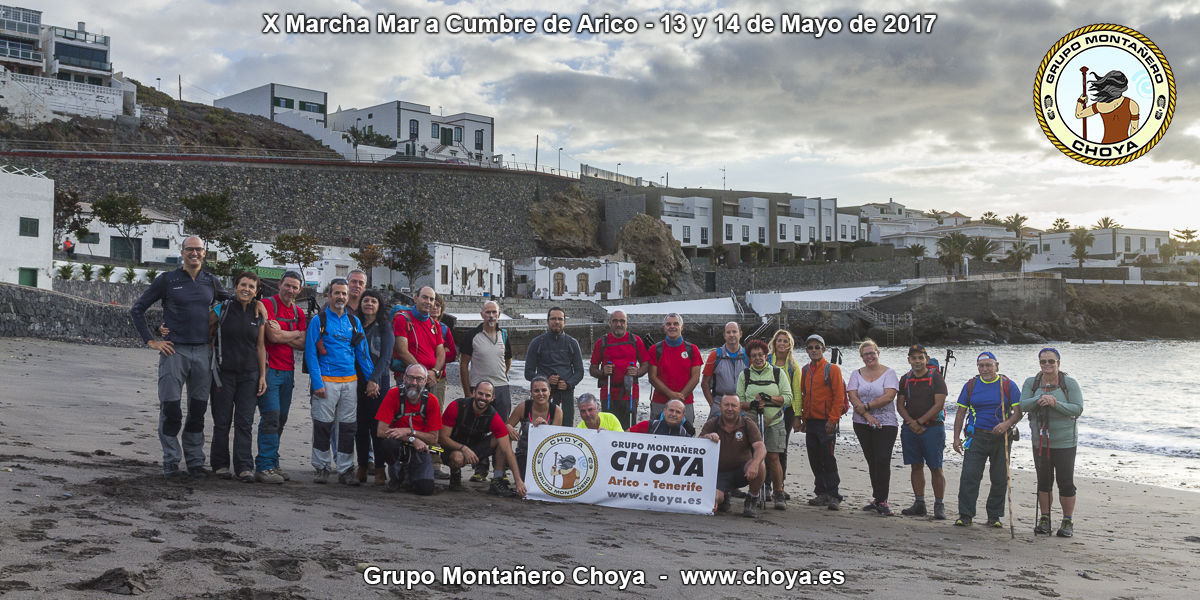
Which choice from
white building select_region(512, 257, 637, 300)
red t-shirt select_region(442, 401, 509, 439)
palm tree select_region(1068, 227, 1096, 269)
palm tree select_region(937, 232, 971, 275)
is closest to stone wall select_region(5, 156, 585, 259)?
white building select_region(512, 257, 637, 300)

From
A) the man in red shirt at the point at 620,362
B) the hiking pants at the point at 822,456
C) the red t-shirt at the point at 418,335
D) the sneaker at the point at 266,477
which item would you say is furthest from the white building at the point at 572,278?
the sneaker at the point at 266,477

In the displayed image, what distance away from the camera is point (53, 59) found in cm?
6000

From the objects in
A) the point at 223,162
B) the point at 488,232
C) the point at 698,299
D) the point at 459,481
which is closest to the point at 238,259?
the point at 223,162

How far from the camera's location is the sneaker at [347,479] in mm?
7562

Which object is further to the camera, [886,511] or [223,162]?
[223,162]

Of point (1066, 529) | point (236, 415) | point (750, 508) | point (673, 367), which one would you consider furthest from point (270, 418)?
point (1066, 529)

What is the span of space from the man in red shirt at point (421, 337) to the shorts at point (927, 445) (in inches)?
192

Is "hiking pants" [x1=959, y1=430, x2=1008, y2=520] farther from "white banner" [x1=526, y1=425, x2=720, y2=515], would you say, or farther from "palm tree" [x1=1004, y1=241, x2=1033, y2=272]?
"palm tree" [x1=1004, y1=241, x2=1033, y2=272]

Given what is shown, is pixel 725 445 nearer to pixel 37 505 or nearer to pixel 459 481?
pixel 459 481

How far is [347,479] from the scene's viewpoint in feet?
24.9

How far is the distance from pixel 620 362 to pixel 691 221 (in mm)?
68946

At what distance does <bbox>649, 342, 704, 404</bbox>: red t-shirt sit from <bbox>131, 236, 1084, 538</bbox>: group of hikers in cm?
15

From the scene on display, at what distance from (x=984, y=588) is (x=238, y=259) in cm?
4052

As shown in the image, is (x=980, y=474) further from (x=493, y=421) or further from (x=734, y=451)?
(x=493, y=421)
